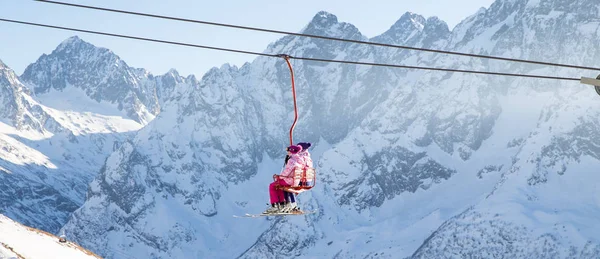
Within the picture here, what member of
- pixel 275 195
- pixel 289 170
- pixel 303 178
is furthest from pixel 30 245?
pixel 303 178

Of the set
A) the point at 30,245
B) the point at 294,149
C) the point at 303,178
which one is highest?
the point at 294,149

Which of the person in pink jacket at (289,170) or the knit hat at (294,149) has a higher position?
the knit hat at (294,149)

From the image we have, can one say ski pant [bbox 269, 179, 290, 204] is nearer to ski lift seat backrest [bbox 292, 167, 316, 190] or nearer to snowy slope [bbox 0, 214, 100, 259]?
ski lift seat backrest [bbox 292, 167, 316, 190]

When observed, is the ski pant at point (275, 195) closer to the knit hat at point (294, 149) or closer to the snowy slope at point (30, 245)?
the knit hat at point (294, 149)

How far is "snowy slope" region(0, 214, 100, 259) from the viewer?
33.3 metres

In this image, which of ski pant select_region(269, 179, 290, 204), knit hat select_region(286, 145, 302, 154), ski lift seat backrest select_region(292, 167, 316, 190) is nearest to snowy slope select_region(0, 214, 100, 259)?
ski pant select_region(269, 179, 290, 204)

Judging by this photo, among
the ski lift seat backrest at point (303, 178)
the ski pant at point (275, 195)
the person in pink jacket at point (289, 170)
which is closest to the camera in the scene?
the person in pink jacket at point (289, 170)

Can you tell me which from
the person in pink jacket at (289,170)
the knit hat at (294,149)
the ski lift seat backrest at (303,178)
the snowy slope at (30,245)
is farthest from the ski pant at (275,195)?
the snowy slope at (30,245)

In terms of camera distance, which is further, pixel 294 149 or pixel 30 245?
pixel 30 245

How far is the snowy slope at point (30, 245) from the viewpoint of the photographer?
109 ft

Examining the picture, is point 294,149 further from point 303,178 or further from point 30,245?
point 30,245

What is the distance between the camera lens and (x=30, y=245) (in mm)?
35875

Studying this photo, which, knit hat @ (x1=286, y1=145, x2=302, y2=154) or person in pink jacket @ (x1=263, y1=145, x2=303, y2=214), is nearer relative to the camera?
knit hat @ (x1=286, y1=145, x2=302, y2=154)

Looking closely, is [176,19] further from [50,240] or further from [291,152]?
[50,240]
